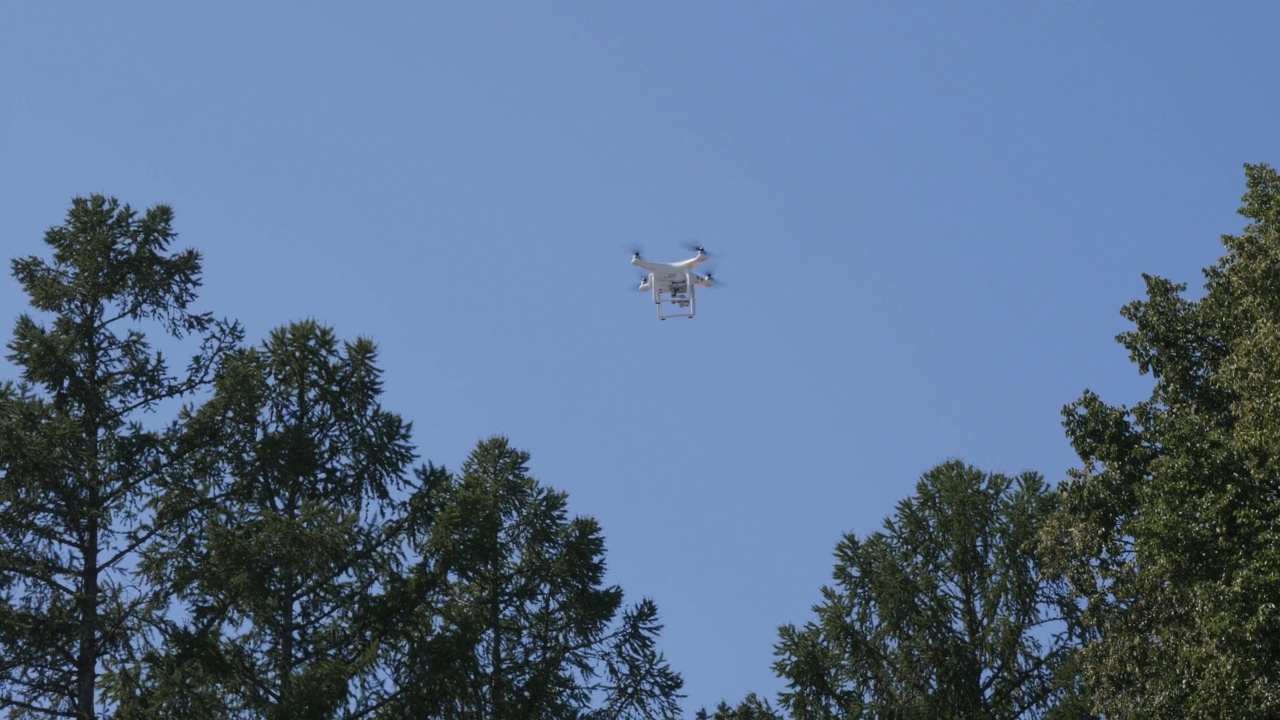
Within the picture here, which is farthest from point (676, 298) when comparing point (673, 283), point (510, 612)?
point (510, 612)

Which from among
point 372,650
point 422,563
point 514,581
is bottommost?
point 372,650

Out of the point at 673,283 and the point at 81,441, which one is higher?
the point at 673,283

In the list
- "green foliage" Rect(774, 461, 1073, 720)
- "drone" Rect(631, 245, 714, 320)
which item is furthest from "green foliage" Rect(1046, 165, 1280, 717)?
"drone" Rect(631, 245, 714, 320)

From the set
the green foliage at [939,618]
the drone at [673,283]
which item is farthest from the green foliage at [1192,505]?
the drone at [673,283]

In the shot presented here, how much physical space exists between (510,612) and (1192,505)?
12.3m

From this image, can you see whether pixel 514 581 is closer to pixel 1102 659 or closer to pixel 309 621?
pixel 309 621

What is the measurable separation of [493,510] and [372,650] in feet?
15.9

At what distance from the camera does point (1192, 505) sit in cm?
2694

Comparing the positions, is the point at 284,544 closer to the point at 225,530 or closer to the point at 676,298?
the point at 225,530

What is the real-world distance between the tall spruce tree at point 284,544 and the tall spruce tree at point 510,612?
2.21 feet

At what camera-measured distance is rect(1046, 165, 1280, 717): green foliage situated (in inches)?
999

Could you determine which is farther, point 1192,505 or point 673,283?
point 673,283

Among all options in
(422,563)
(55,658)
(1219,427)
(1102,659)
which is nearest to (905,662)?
(1102,659)

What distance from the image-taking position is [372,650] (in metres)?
25.9
